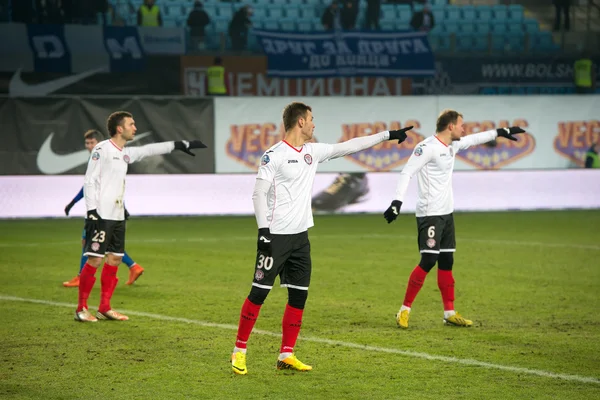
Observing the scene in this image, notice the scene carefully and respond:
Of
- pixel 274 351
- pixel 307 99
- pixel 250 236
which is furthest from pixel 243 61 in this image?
pixel 274 351

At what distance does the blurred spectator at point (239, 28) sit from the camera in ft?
84.8

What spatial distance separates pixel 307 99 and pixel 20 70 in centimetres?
731

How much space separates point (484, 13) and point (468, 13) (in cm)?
63

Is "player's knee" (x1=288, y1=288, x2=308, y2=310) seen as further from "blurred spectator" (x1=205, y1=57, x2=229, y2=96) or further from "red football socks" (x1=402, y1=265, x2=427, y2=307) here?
"blurred spectator" (x1=205, y1=57, x2=229, y2=96)

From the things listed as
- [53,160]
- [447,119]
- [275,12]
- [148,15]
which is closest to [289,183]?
[447,119]

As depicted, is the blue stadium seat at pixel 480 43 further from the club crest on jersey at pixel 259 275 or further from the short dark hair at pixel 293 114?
the club crest on jersey at pixel 259 275

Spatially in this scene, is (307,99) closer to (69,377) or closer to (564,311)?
(564,311)

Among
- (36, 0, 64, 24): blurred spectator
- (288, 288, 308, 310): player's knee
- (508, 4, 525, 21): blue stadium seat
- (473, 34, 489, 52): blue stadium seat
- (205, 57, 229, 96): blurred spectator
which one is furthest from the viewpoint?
(508, 4, 525, 21): blue stadium seat

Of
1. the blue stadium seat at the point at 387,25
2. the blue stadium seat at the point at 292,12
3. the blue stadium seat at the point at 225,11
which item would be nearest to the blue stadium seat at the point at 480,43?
the blue stadium seat at the point at 387,25

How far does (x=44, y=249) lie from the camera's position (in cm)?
1598

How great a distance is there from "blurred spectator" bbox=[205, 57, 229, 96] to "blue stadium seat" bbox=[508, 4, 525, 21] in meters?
10.9

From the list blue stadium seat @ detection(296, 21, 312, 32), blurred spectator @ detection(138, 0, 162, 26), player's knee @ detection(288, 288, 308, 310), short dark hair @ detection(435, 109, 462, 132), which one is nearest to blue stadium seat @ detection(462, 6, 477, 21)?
blue stadium seat @ detection(296, 21, 312, 32)

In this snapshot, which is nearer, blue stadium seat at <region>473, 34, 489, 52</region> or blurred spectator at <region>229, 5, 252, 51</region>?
blurred spectator at <region>229, 5, 252, 51</region>

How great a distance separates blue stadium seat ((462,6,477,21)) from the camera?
3025 cm
